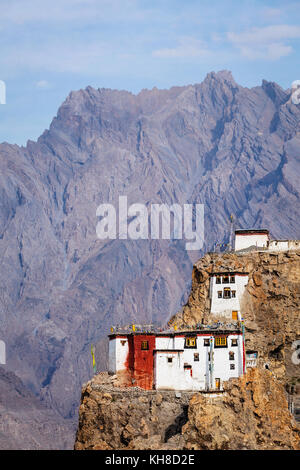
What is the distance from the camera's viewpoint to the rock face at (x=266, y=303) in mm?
158500

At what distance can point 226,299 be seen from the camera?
520 feet

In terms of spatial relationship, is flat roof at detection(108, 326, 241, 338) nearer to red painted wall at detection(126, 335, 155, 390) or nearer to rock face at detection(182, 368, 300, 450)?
red painted wall at detection(126, 335, 155, 390)

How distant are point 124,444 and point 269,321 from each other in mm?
32790

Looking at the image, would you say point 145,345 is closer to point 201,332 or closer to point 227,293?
point 201,332

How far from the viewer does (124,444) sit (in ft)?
455

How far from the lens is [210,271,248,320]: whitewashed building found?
15788 cm

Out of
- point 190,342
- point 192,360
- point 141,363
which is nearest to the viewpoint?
point 192,360

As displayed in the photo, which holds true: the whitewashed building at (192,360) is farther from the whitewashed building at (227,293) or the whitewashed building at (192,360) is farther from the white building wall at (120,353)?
the whitewashed building at (227,293)

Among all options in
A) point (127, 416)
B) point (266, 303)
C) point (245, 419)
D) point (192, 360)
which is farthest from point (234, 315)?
point (127, 416)

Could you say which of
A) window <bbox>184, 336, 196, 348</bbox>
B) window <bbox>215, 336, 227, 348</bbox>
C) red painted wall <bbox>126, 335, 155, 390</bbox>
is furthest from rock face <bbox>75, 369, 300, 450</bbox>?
window <bbox>184, 336, 196, 348</bbox>

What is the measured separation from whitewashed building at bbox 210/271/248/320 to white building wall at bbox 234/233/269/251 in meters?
11.9

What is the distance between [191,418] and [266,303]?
3291 cm
